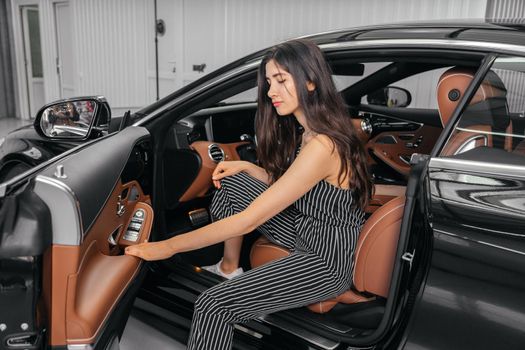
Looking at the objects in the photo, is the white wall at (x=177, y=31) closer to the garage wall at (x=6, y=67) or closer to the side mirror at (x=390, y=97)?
the garage wall at (x=6, y=67)

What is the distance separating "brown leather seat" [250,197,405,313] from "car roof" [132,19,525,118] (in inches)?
18.6

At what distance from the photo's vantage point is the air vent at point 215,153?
6.85 ft

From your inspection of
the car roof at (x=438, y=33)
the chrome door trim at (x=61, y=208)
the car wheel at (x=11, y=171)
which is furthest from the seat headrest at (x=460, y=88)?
the car wheel at (x=11, y=171)

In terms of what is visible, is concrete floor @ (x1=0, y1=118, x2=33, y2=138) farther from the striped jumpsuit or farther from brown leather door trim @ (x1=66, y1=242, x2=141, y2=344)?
the striped jumpsuit

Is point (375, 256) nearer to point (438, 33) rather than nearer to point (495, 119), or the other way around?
point (495, 119)

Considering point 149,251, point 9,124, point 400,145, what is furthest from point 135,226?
point 9,124

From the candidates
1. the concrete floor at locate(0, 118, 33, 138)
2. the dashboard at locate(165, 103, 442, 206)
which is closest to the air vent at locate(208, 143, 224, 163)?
the dashboard at locate(165, 103, 442, 206)

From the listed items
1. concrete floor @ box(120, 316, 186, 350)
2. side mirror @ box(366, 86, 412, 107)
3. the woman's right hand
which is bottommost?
concrete floor @ box(120, 316, 186, 350)

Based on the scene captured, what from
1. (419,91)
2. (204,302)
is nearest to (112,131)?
(204,302)

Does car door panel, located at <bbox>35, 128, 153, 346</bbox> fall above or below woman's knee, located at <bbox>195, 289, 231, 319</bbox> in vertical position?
above

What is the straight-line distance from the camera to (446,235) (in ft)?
3.51

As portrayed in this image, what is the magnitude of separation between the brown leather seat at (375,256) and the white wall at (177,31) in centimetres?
406

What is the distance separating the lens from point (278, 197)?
52.4 inches

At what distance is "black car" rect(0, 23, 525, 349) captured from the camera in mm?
1049
